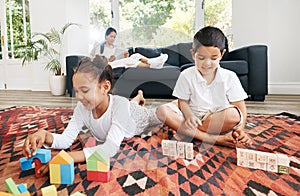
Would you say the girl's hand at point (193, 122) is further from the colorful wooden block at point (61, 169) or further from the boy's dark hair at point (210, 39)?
the colorful wooden block at point (61, 169)

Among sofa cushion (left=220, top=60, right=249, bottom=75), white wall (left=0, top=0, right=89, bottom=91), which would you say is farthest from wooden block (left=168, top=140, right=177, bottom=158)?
white wall (left=0, top=0, right=89, bottom=91)

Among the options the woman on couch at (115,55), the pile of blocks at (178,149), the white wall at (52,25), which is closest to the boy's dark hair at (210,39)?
the woman on couch at (115,55)

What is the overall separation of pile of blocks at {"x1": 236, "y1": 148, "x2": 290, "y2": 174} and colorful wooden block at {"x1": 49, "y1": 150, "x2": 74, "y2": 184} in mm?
485

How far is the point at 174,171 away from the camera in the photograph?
715 millimetres

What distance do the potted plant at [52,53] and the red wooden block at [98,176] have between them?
2.37 m

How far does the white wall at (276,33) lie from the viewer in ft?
8.25

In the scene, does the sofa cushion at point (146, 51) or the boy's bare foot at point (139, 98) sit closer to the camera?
the sofa cushion at point (146, 51)

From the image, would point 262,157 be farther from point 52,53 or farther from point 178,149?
point 52,53

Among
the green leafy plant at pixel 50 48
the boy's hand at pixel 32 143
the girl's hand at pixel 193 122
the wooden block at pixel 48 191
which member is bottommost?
the wooden block at pixel 48 191

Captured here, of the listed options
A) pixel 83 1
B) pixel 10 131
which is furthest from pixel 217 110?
pixel 83 1

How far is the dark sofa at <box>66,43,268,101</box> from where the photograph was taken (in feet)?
2.99

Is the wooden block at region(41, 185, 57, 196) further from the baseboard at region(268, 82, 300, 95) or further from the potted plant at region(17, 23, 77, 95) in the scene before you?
the baseboard at region(268, 82, 300, 95)

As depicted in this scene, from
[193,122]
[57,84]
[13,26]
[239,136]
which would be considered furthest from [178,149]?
[13,26]

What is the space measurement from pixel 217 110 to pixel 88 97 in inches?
19.0
